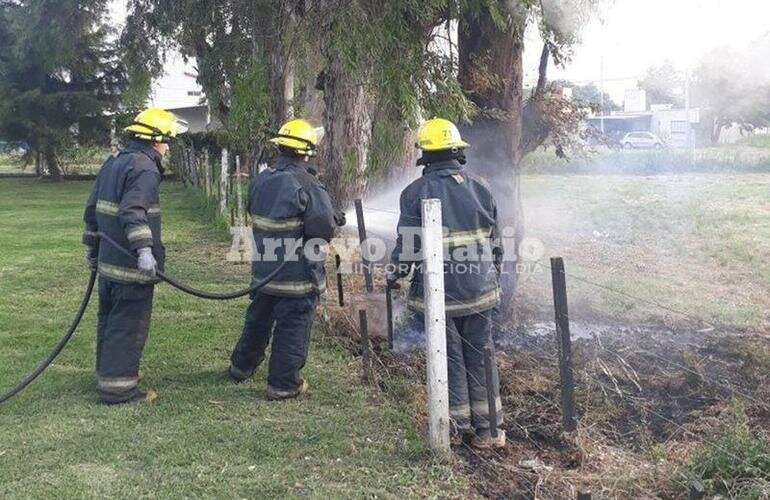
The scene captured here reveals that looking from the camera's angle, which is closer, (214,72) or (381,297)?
(381,297)

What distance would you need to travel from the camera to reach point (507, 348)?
19.3ft

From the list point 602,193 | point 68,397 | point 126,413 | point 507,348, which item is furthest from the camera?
point 602,193

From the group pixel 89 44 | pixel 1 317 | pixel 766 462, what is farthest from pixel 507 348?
pixel 89 44

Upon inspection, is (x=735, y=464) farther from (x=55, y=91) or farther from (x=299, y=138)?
(x=55, y=91)

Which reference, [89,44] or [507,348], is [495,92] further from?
[89,44]

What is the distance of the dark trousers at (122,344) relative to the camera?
458cm

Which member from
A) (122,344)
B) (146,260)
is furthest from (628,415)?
(122,344)

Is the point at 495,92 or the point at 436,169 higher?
the point at 495,92

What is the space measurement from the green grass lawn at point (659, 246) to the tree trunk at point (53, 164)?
64.0 ft

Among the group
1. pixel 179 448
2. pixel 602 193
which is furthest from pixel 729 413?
pixel 602 193

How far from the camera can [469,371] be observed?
4211 mm

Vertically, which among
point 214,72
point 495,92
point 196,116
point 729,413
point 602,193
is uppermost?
point 196,116

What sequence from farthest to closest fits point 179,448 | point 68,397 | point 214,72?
point 214,72 < point 68,397 < point 179,448

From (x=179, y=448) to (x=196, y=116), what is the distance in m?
35.0
